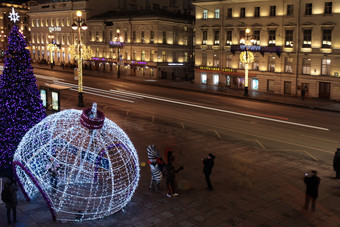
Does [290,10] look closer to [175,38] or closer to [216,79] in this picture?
[216,79]

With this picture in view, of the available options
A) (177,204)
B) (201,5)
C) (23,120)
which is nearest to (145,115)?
(23,120)

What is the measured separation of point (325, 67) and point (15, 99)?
34480 mm

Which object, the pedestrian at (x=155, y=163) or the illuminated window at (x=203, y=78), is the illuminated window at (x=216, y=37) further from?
the pedestrian at (x=155, y=163)

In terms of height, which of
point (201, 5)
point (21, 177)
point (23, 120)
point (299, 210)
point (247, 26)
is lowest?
point (299, 210)

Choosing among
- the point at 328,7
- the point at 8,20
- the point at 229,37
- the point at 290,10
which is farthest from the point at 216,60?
the point at 8,20

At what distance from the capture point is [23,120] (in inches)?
547

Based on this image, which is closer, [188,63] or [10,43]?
[10,43]

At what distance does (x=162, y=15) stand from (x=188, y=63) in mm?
10423

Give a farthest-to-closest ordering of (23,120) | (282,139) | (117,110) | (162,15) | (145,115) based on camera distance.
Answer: (162,15) < (117,110) < (145,115) < (282,139) < (23,120)

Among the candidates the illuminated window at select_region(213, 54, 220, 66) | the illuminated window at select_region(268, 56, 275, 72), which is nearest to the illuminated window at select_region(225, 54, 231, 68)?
the illuminated window at select_region(213, 54, 220, 66)

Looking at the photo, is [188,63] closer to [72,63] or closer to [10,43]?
[72,63]

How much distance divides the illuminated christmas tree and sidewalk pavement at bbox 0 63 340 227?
265 centimetres

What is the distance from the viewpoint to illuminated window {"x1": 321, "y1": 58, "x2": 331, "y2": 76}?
38.7 metres

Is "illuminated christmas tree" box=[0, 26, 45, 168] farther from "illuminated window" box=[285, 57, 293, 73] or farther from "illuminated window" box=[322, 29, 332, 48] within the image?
"illuminated window" box=[285, 57, 293, 73]
